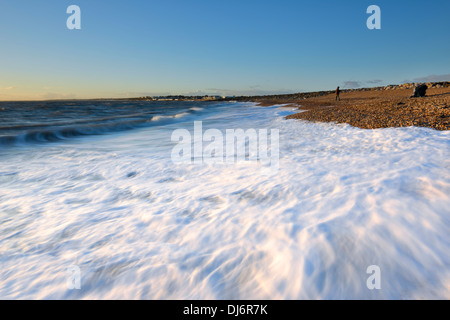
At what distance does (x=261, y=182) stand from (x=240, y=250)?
2151 mm

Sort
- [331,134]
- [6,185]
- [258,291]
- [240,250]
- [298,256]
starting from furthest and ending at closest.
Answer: [331,134]
[6,185]
[240,250]
[298,256]
[258,291]

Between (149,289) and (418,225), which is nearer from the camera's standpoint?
(149,289)

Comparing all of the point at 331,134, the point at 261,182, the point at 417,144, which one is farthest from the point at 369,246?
the point at 331,134

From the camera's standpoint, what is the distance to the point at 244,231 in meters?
3.15

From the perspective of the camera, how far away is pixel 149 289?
92.0 inches

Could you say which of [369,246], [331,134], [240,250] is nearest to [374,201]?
[369,246]

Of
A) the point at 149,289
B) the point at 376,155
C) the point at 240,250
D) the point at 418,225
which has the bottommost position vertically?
the point at 149,289

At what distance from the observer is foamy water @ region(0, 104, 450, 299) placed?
2316 mm

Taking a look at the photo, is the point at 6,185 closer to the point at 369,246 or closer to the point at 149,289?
the point at 149,289

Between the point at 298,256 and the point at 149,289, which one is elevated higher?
the point at 298,256

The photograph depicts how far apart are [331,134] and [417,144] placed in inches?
107

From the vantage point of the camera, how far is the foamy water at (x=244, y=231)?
2316 millimetres
